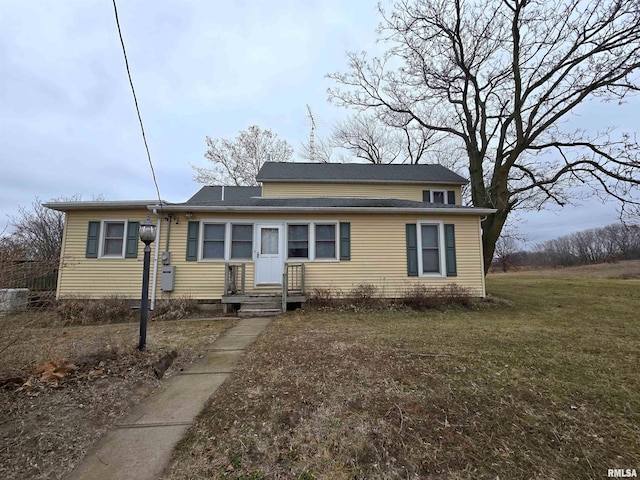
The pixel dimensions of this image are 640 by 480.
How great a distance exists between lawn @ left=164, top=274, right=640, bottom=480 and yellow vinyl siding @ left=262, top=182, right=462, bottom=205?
8.45 m

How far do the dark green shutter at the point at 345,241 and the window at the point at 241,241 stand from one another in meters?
2.75

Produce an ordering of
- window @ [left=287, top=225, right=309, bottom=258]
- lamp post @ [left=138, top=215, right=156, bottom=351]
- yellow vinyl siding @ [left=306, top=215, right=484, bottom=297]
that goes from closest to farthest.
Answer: lamp post @ [left=138, top=215, right=156, bottom=351], yellow vinyl siding @ [left=306, top=215, right=484, bottom=297], window @ [left=287, top=225, right=309, bottom=258]

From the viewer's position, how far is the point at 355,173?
43.6ft

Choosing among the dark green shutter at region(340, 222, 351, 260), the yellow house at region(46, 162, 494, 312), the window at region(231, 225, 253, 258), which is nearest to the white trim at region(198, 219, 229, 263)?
the yellow house at region(46, 162, 494, 312)

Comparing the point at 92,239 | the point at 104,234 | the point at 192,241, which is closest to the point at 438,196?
the point at 192,241

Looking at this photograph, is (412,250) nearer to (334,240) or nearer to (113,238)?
(334,240)

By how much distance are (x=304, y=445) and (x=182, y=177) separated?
2355 centimetres

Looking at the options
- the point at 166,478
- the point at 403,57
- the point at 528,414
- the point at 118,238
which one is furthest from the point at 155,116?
the point at 403,57

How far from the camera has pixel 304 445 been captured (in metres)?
2.19

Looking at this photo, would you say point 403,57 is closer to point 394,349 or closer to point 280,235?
point 280,235

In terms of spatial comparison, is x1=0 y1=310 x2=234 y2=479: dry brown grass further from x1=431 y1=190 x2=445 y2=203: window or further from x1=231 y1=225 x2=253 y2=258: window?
x1=431 y1=190 x2=445 y2=203: window

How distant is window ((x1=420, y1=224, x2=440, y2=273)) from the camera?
8.93 meters

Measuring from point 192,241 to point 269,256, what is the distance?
2.27m

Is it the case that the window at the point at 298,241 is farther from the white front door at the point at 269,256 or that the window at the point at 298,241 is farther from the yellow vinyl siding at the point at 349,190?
the yellow vinyl siding at the point at 349,190
